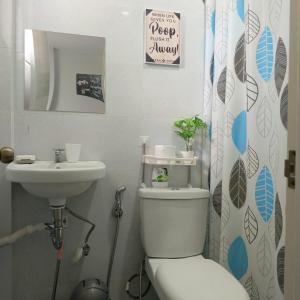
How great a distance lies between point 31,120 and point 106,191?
0.57m

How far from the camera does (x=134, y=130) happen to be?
168cm

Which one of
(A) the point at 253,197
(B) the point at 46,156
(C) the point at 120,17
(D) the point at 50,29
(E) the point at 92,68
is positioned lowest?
(A) the point at 253,197

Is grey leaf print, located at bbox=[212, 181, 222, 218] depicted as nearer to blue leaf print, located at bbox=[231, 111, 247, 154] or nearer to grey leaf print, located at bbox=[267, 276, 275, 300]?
blue leaf print, located at bbox=[231, 111, 247, 154]

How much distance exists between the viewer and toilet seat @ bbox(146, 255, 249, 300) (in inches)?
41.6

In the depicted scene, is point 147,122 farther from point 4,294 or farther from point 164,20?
point 4,294

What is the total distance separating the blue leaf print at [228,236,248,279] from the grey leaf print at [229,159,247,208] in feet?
0.60

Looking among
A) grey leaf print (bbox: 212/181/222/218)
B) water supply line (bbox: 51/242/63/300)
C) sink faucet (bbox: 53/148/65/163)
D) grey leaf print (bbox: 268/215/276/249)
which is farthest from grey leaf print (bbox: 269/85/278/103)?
water supply line (bbox: 51/242/63/300)

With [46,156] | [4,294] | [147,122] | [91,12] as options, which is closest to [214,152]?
[147,122]

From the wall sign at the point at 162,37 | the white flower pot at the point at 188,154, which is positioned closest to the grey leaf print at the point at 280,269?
the white flower pot at the point at 188,154

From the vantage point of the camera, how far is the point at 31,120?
154 cm

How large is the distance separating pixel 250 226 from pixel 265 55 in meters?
0.75

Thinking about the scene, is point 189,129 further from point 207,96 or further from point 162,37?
point 162,37

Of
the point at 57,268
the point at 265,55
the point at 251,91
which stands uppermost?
the point at 265,55

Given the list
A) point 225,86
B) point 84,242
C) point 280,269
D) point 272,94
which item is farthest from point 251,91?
point 84,242
